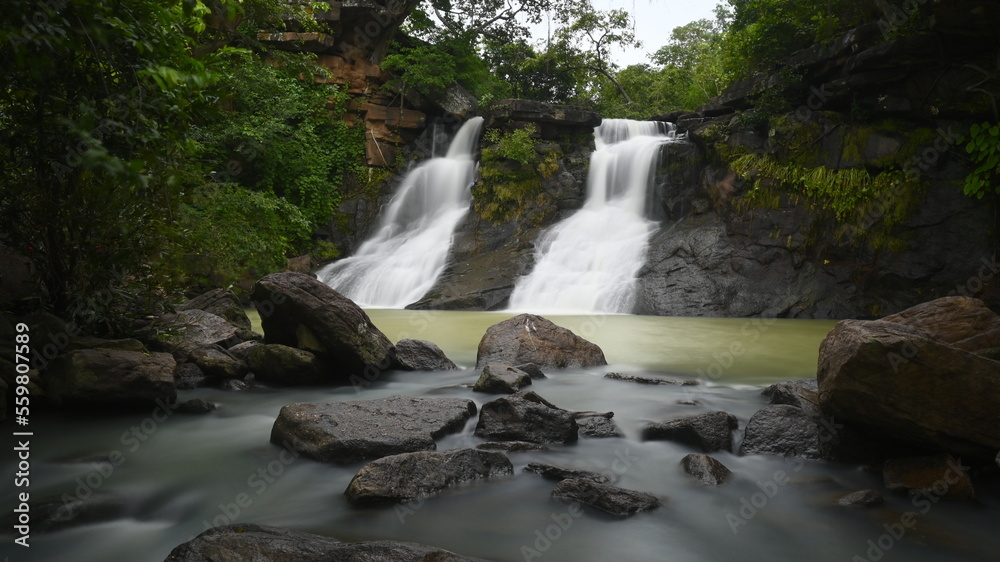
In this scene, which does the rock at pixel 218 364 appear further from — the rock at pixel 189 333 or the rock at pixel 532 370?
the rock at pixel 532 370

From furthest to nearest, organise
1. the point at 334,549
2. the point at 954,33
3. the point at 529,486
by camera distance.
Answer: the point at 954,33 < the point at 529,486 < the point at 334,549

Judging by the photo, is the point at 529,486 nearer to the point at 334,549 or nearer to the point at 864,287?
the point at 334,549

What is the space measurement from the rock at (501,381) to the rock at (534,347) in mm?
1061

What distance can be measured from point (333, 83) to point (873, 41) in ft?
52.3

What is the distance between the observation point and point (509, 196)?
1798cm

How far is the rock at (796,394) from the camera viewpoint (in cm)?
477

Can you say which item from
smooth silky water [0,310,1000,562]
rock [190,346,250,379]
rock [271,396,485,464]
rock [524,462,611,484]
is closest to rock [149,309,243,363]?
rock [190,346,250,379]

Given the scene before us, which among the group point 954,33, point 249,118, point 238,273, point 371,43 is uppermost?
point 371,43

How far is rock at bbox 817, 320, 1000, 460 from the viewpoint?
3.55 metres

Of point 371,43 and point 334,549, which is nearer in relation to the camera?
point 334,549

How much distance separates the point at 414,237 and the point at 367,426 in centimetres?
1426

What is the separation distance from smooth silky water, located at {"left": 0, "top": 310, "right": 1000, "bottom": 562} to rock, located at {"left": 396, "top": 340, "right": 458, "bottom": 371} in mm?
1561

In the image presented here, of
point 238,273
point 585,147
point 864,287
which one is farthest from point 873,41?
point 238,273

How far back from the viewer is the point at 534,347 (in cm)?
720
